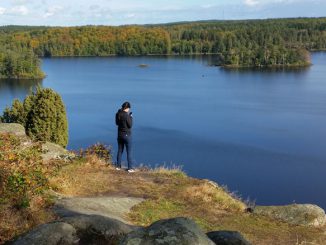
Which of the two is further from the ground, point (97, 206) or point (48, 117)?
point (97, 206)

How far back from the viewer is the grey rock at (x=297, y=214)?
938 cm

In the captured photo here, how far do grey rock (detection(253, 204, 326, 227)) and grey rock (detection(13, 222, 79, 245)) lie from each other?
564 centimetres

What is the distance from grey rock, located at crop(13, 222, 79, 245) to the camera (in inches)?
177

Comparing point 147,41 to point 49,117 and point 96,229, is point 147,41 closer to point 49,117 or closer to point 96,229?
point 49,117

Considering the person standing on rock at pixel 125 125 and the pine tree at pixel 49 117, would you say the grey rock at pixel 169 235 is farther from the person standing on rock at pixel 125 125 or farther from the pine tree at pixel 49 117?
the pine tree at pixel 49 117

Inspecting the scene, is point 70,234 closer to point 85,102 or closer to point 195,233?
point 195,233

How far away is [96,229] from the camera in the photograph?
500 cm

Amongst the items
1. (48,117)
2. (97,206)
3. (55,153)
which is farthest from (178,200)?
(48,117)

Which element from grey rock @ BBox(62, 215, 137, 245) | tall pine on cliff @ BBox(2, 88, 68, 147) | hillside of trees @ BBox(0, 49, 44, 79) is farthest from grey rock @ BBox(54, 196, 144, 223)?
hillside of trees @ BBox(0, 49, 44, 79)

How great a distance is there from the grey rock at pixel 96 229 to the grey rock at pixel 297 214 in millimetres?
5096

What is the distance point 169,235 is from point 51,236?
4.77 ft

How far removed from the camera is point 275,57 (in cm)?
11888

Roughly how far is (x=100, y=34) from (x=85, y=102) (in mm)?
114847

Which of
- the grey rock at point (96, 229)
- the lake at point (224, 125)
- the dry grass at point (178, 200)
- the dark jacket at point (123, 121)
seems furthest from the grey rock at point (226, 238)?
the lake at point (224, 125)
